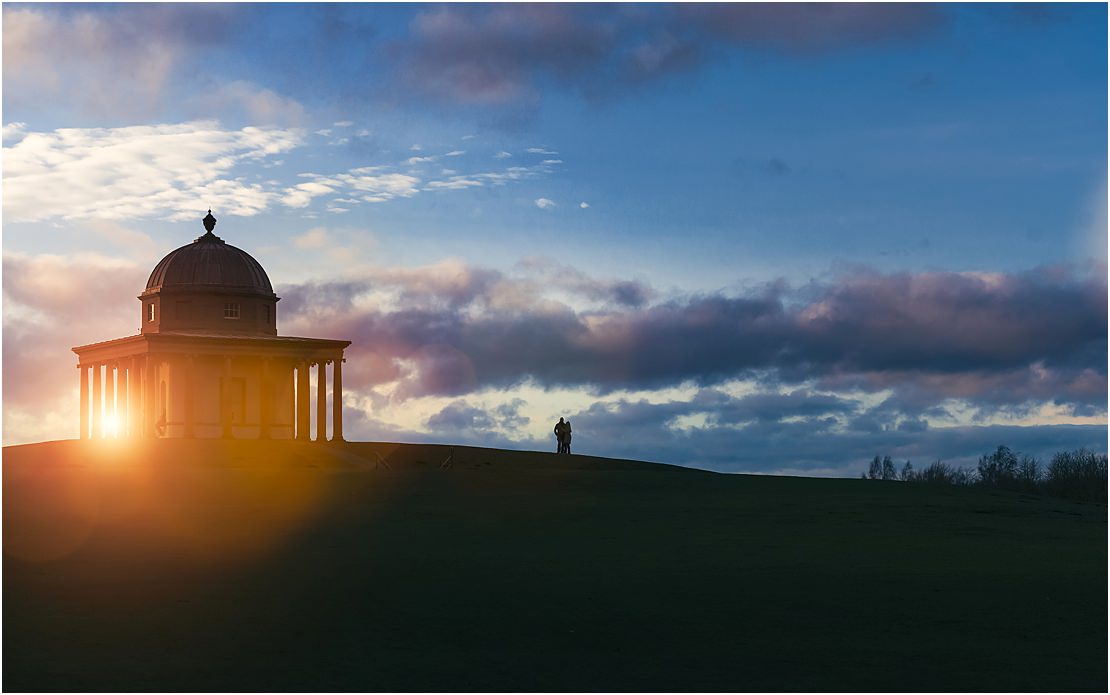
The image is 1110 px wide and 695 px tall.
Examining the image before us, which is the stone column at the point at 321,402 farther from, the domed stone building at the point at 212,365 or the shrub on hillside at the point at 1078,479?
the shrub on hillside at the point at 1078,479

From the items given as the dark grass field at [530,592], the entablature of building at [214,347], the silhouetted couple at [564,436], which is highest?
the entablature of building at [214,347]

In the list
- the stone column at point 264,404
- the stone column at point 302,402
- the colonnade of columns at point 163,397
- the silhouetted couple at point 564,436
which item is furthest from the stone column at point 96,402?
the silhouetted couple at point 564,436

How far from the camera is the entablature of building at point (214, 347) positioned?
190 ft

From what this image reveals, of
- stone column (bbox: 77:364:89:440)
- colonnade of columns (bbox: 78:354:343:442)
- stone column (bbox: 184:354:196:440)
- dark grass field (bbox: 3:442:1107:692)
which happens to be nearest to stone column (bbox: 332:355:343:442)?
colonnade of columns (bbox: 78:354:343:442)

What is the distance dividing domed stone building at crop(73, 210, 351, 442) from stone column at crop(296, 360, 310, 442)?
0.15 ft

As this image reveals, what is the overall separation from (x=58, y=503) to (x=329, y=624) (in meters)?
14.7

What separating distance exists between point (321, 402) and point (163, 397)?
6.78 metres

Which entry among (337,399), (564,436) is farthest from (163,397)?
(564,436)

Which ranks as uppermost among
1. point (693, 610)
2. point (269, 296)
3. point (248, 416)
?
point (269, 296)

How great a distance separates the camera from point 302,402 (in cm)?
6272

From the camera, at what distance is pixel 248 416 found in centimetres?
6191

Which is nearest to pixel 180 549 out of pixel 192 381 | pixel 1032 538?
pixel 1032 538

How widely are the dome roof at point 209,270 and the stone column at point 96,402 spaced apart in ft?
14.1

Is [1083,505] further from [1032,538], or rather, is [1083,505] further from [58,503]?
[58,503]
